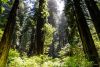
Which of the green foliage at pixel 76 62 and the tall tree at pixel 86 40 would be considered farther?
the tall tree at pixel 86 40

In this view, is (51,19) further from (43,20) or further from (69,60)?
(69,60)

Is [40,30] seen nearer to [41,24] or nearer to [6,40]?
[41,24]

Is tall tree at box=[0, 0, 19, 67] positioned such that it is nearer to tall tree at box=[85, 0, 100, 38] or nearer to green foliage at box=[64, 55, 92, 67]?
green foliage at box=[64, 55, 92, 67]

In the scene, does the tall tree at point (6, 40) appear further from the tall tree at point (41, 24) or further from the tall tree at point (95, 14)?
the tall tree at point (41, 24)

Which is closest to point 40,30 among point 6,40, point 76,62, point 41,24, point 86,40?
point 41,24

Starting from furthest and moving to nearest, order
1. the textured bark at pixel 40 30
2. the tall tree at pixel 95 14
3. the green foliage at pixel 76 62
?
the textured bark at pixel 40 30, the tall tree at pixel 95 14, the green foliage at pixel 76 62

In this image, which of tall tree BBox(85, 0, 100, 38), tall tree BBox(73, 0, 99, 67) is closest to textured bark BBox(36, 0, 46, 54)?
tall tree BBox(73, 0, 99, 67)

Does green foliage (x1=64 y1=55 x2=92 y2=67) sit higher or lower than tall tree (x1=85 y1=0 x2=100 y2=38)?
lower

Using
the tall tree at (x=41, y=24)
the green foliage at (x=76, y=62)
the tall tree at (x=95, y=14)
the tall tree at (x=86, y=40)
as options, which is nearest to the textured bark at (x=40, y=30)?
the tall tree at (x=41, y=24)

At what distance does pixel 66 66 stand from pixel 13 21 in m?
4.65

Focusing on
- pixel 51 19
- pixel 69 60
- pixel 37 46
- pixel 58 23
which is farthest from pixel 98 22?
pixel 58 23

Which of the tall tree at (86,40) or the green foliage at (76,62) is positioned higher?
the tall tree at (86,40)

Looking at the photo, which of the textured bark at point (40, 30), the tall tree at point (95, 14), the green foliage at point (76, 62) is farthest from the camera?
the textured bark at point (40, 30)

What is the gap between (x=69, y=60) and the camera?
27.9 ft
